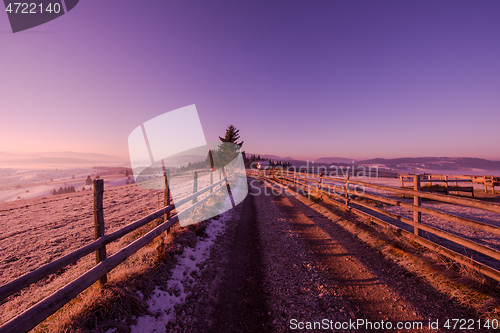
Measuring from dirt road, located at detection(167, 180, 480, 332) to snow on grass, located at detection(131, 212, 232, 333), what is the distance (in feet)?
0.54

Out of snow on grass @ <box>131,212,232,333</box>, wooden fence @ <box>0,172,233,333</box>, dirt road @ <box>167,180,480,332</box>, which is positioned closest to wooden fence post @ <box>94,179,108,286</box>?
wooden fence @ <box>0,172,233,333</box>

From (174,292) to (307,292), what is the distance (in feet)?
8.62

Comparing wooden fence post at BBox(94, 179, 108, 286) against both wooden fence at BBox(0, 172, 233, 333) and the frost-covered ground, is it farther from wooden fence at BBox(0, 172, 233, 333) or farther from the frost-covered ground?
the frost-covered ground

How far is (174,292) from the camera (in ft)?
11.3

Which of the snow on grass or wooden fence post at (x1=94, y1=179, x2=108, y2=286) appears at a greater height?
wooden fence post at (x1=94, y1=179, x2=108, y2=286)

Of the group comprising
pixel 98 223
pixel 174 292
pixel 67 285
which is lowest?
pixel 174 292

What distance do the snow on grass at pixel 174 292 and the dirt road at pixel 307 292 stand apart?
0.16m

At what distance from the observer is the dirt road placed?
284 cm

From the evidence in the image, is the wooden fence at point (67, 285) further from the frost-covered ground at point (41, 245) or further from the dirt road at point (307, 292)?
the frost-covered ground at point (41, 245)

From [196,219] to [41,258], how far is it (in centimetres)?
469

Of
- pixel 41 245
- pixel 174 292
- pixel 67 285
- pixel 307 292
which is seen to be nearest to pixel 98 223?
pixel 67 285

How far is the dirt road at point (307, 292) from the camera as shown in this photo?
9.30 feet

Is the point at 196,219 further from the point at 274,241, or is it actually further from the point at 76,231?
the point at 76,231

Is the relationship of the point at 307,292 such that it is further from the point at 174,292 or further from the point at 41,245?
the point at 41,245
